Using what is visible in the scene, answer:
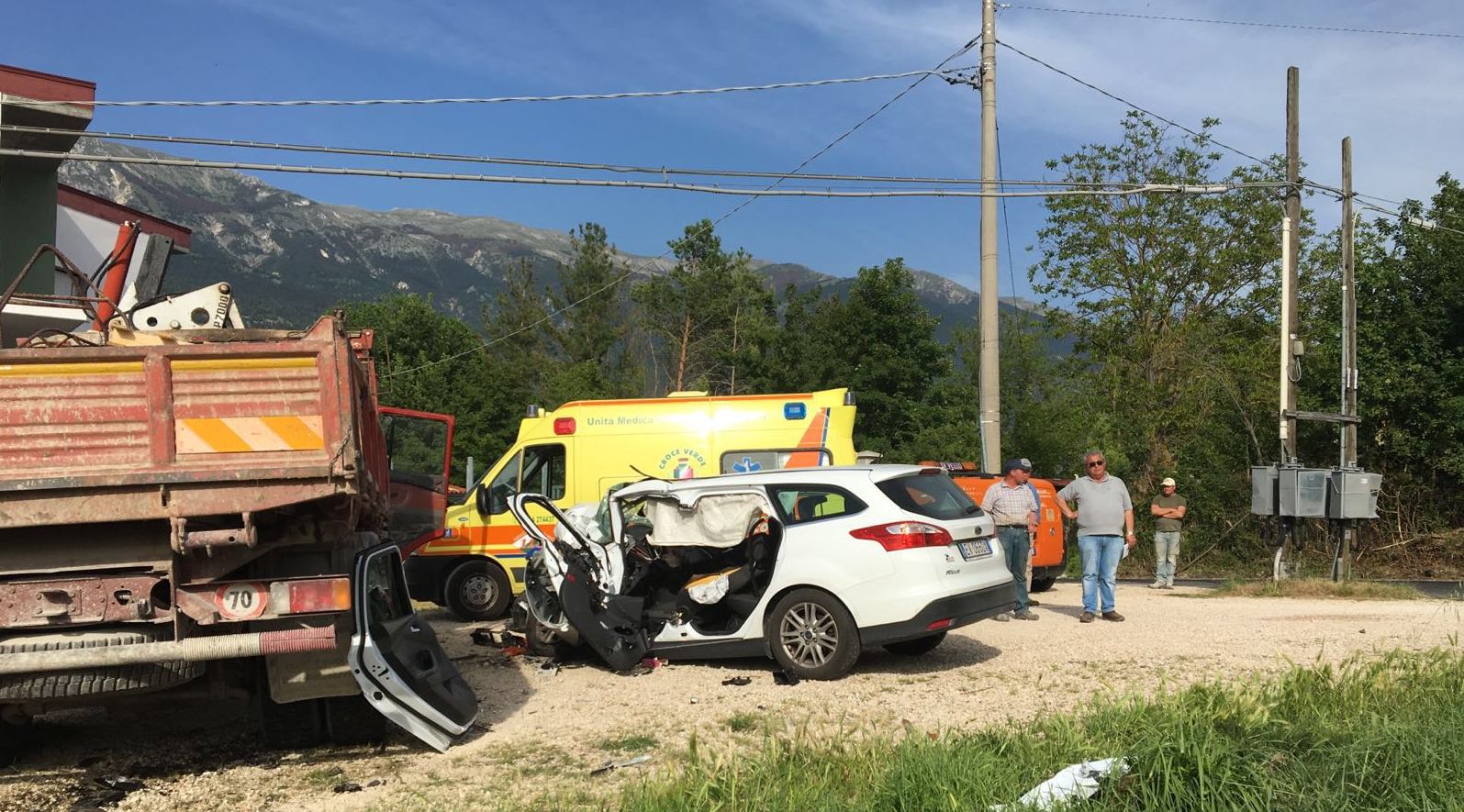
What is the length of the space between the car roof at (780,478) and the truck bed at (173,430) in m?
3.58

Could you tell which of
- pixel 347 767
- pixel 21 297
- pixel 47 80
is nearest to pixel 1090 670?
pixel 347 767

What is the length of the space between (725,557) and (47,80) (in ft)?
49.2

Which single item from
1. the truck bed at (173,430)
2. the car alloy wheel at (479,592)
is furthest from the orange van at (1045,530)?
the truck bed at (173,430)

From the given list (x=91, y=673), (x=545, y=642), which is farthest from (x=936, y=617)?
(x=91, y=673)

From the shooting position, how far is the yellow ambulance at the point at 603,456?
12875 mm

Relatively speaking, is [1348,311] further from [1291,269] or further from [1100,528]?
[1100,528]

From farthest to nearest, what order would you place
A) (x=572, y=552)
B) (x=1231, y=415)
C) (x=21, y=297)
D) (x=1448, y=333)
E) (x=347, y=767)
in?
1. (x=1231, y=415)
2. (x=1448, y=333)
3. (x=21, y=297)
4. (x=572, y=552)
5. (x=347, y=767)

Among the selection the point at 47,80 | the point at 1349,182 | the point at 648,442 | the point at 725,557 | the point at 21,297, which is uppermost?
the point at 47,80

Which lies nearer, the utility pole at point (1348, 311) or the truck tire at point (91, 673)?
the truck tire at point (91, 673)

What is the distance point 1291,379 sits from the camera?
1742 centimetres

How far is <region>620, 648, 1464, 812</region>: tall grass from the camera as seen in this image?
477 centimetres

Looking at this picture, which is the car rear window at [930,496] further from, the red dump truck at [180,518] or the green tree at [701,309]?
the green tree at [701,309]

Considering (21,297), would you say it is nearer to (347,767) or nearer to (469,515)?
(469,515)

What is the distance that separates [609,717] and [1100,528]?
241 inches
